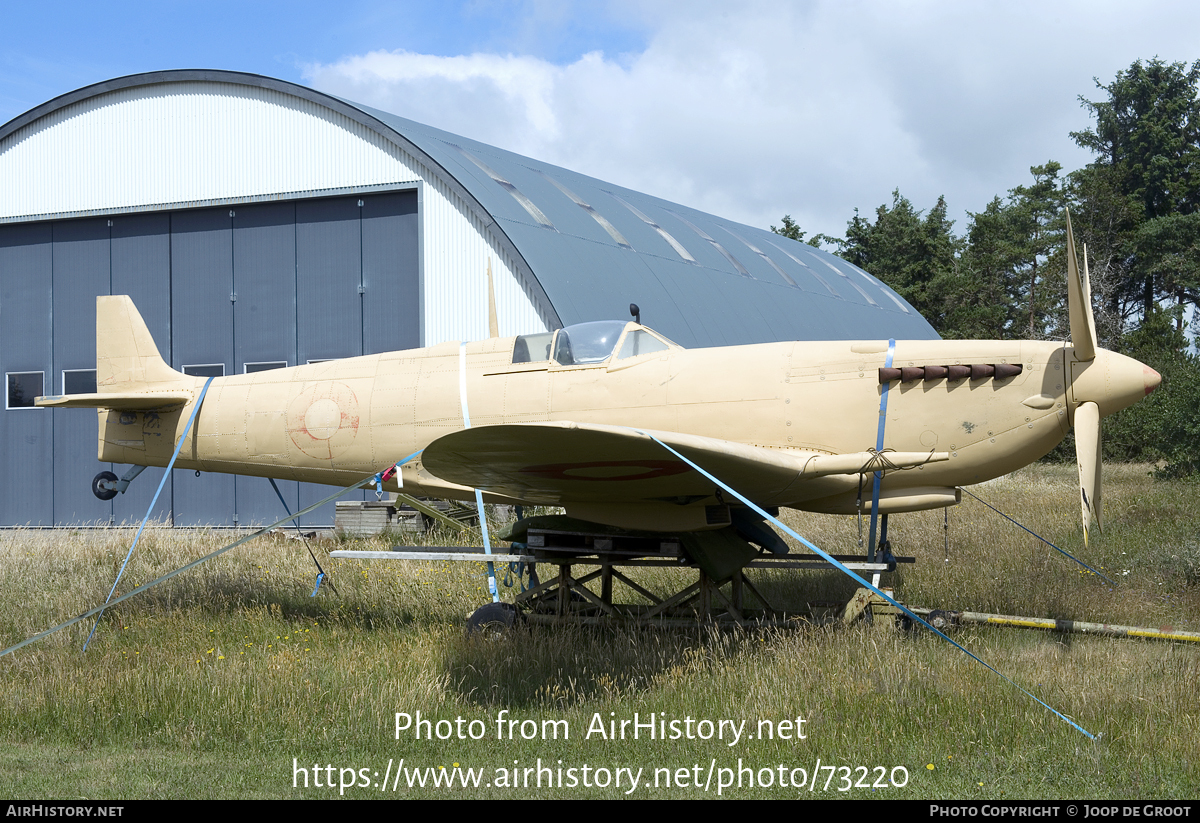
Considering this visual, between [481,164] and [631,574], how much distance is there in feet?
32.1

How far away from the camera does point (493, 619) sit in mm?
7633

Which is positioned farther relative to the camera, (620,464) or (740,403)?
(740,403)

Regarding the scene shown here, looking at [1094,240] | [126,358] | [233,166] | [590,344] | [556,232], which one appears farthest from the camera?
[1094,240]

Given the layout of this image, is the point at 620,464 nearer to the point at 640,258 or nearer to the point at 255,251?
the point at 640,258

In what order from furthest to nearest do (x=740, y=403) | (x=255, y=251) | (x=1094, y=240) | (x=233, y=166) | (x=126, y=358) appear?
1. (x=1094, y=240)
2. (x=255, y=251)
3. (x=233, y=166)
4. (x=126, y=358)
5. (x=740, y=403)

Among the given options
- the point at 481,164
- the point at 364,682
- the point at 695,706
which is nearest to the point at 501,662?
the point at 364,682

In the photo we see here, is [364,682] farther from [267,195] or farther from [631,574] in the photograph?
[267,195]

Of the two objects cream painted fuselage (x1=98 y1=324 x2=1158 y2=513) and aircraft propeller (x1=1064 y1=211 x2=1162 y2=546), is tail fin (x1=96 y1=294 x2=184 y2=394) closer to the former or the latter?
cream painted fuselage (x1=98 y1=324 x2=1158 y2=513)

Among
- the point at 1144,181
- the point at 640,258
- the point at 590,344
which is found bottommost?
the point at 590,344

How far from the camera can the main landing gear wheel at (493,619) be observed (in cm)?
753

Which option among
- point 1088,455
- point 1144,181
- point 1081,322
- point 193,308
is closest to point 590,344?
point 1081,322

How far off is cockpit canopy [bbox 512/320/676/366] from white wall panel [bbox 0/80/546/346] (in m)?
7.12

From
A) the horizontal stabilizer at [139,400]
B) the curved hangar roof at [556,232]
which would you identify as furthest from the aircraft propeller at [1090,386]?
the curved hangar roof at [556,232]

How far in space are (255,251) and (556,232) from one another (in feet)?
19.3
